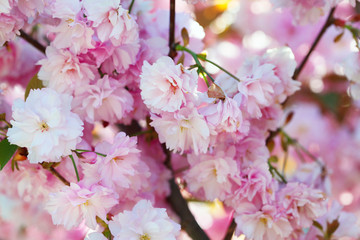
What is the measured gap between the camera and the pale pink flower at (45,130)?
570 mm

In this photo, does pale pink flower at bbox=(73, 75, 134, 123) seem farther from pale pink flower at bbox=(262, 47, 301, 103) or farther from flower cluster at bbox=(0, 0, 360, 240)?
pale pink flower at bbox=(262, 47, 301, 103)

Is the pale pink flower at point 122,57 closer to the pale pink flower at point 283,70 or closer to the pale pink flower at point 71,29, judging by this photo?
the pale pink flower at point 71,29

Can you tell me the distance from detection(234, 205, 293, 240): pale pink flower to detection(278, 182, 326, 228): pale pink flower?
0.02 metres

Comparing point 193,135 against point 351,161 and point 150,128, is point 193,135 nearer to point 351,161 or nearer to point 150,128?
point 150,128

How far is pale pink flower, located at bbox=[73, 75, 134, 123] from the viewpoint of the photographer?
2.15ft

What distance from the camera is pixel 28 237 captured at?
146 centimetres

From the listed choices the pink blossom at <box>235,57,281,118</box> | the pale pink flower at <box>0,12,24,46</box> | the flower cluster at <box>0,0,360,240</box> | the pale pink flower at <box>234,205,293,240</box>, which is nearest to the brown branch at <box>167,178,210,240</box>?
the flower cluster at <box>0,0,360,240</box>

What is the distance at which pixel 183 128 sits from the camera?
612 mm

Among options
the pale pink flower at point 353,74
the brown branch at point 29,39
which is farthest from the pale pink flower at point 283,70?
the brown branch at point 29,39

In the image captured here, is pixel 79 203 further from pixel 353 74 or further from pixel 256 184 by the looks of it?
pixel 353 74

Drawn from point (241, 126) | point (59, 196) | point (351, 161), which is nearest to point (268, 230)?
point (241, 126)

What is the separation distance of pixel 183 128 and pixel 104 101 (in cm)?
12

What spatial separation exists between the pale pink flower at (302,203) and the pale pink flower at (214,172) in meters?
0.07

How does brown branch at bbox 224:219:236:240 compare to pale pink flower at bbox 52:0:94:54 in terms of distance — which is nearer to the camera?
pale pink flower at bbox 52:0:94:54
